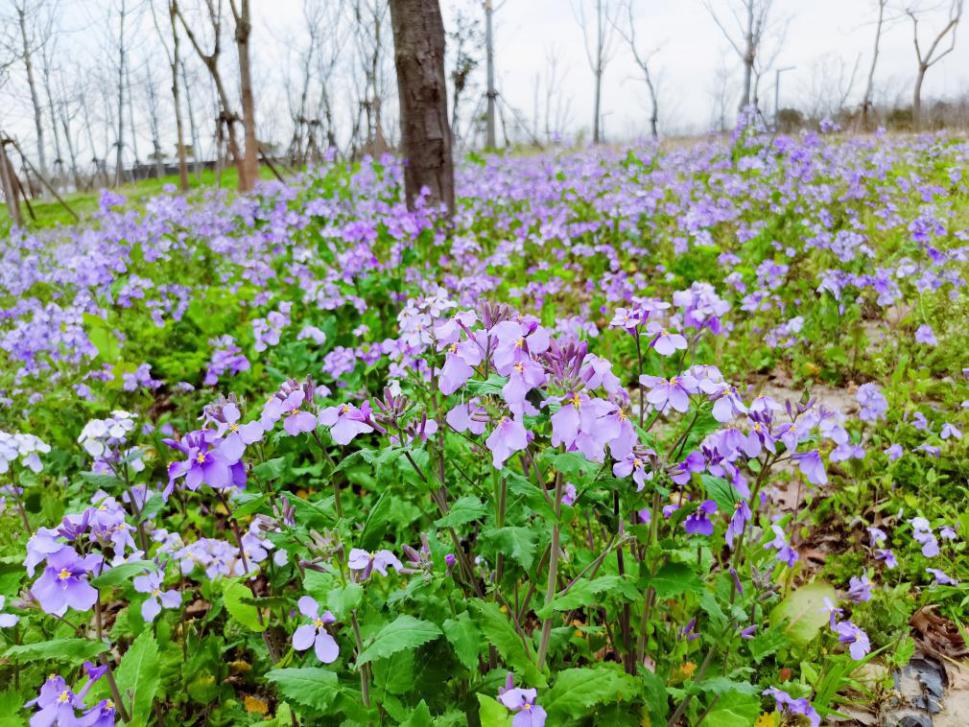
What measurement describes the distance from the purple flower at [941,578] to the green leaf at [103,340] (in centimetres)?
407

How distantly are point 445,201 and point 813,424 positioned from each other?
4.45m

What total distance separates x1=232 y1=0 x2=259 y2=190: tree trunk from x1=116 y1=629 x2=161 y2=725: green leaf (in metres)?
11.3

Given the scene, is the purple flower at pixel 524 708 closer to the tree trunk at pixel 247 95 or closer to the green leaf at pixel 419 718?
the green leaf at pixel 419 718

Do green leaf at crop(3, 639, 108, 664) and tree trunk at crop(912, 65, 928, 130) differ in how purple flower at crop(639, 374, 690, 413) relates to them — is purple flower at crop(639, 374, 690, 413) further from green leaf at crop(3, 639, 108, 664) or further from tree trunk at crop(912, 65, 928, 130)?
tree trunk at crop(912, 65, 928, 130)

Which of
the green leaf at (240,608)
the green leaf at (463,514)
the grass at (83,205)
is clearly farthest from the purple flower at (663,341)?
the grass at (83,205)

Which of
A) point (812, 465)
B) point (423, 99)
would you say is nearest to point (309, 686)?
point (812, 465)

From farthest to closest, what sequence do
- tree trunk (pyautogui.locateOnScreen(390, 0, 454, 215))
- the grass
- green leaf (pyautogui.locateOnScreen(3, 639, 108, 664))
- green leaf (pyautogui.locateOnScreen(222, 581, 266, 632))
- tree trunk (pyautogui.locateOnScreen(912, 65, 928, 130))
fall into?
tree trunk (pyautogui.locateOnScreen(912, 65, 928, 130)), the grass, tree trunk (pyautogui.locateOnScreen(390, 0, 454, 215)), green leaf (pyautogui.locateOnScreen(222, 581, 266, 632)), green leaf (pyautogui.locateOnScreen(3, 639, 108, 664))

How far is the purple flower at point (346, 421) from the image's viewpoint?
1224mm

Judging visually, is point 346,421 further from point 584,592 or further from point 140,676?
point 140,676

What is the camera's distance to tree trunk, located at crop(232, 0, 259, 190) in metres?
11.7

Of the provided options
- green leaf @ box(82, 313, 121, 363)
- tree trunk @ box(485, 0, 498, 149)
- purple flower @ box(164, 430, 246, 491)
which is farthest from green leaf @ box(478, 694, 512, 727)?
tree trunk @ box(485, 0, 498, 149)

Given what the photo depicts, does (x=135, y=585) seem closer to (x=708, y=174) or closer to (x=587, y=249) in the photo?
(x=587, y=249)

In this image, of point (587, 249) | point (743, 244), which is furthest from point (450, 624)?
point (743, 244)

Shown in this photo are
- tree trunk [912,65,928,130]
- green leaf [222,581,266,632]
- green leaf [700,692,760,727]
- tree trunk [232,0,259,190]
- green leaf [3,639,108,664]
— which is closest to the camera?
green leaf [3,639,108,664]
